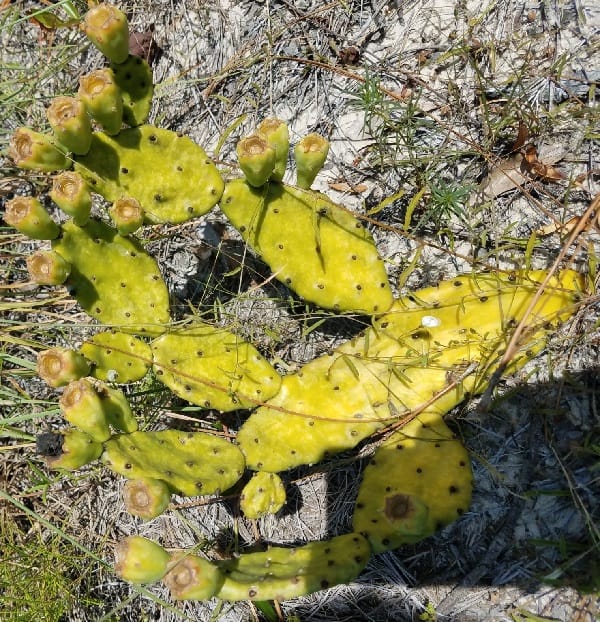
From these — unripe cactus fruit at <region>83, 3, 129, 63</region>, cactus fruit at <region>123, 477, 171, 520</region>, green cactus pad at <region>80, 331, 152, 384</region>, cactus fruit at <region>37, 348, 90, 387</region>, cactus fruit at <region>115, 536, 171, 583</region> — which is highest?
unripe cactus fruit at <region>83, 3, 129, 63</region>

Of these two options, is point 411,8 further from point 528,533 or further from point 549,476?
point 528,533

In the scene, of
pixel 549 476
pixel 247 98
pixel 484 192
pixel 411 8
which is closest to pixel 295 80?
pixel 247 98

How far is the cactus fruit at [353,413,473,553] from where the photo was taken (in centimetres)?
163

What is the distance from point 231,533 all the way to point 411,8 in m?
1.92

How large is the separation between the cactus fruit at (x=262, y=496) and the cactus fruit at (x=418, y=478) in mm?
237

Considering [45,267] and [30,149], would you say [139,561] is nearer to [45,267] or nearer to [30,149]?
[45,267]

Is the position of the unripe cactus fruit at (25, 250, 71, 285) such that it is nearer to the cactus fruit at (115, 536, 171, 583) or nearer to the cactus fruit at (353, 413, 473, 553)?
the cactus fruit at (115, 536, 171, 583)

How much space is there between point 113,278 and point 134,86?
53cm

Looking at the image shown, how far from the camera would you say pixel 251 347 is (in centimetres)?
188

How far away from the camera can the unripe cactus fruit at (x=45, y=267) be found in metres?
1.56

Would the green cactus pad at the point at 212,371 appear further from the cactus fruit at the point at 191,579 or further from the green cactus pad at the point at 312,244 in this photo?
the cactus fruit at the point at 191,579

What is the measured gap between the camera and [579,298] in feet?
5.83

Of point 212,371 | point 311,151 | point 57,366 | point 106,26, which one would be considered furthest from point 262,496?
point 106,26

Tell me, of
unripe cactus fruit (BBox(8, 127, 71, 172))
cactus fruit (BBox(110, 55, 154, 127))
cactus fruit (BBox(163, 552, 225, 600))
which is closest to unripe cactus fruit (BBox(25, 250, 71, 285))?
unripe cactus fruit (BBox(8, 127, 71, 172))
